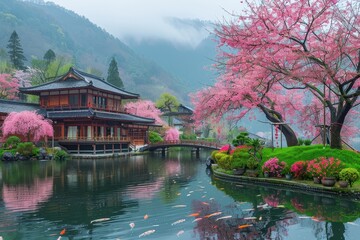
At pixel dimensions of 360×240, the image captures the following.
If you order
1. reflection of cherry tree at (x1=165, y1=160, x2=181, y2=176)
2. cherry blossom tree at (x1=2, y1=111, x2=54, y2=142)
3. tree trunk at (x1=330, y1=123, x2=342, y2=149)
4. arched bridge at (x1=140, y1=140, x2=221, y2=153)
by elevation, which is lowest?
reflection of cherry tree at (x1=165, y1=160, x2=181, y2=176)

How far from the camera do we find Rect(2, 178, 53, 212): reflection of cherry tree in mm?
12276

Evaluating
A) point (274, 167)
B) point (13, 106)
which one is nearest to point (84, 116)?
point (13, 106)

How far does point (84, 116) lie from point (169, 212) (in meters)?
27.3

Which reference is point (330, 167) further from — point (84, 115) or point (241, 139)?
point (84, 115)

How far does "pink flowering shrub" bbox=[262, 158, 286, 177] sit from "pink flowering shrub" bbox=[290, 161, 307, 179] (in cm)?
91

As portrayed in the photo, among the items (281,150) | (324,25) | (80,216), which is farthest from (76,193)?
(324,25)

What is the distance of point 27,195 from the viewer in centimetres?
1438

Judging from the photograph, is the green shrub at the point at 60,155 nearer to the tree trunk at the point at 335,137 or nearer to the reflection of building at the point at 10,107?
the reflection of building at the point at 10,107

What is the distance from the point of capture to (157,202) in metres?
12.9

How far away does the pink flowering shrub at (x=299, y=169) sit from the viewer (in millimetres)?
15590

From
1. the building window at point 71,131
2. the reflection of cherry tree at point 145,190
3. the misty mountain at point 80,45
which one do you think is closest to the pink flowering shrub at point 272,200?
the reflection of cherry tree at point 145,190

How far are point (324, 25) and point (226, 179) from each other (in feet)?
32.7

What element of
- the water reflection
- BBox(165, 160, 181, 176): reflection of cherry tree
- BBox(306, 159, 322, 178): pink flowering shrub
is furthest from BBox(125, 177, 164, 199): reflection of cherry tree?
BBox(306, 159, 322, 178): pink flowering shrub

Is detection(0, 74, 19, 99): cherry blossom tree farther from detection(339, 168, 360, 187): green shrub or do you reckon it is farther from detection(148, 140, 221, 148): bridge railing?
detection(339, 168, 360, 187): green shrub
